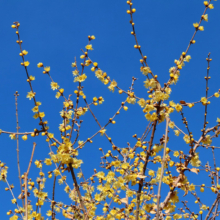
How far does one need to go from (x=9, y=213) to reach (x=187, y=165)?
8.22ft

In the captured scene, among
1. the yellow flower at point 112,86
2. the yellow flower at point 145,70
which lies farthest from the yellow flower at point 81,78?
the yellow flower at point 145,70

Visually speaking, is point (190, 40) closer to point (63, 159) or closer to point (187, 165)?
point (187, 165)

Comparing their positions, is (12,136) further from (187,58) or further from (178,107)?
(187,58)

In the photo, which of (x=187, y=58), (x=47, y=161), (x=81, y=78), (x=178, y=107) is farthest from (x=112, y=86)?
(x=47, y=161)

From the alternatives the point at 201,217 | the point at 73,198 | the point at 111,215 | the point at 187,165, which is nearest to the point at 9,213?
the point at 73,198

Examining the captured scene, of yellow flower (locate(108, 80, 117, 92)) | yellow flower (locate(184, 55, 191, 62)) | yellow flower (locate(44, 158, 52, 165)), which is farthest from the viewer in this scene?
yellow flower (locate(108, 80, 117, 92))

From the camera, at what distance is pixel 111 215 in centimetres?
416

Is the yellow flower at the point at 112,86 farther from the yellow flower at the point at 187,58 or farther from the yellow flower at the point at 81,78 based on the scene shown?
the yellow flower at the point at 187,58

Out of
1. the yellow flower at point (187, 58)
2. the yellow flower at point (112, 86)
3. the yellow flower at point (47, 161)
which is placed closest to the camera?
the yellow flower at point (47, 161)

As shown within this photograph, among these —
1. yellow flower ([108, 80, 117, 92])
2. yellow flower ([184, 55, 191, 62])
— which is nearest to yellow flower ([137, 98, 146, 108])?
yellow flower ([108, 80, 117, 92])

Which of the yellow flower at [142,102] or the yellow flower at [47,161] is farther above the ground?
the yellow flower at [142,102]

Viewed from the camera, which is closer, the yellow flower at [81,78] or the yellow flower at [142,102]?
the yellow flower at [142,102]

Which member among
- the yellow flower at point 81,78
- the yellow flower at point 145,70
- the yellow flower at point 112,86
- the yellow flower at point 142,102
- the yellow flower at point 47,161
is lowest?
the yellow flower at point 47,161

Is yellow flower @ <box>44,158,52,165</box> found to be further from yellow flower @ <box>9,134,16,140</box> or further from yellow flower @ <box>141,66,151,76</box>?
yellow flower @ <box>141,66,151,76</box>
